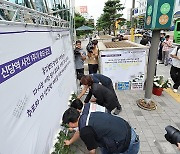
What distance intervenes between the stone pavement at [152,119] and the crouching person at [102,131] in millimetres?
1085

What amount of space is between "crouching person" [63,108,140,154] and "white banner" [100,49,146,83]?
3.23 metres

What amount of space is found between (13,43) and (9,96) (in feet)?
1.50

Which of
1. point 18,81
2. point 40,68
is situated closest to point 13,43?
point 18,81

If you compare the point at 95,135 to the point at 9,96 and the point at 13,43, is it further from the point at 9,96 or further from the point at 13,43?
the point at 13,43

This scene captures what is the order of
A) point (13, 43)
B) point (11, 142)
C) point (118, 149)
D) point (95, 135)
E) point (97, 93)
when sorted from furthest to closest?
1. point (97, 93)
2. point (118, 149)
3. point (95, 135)
4. point (13, 43)
5. point (11, 142)

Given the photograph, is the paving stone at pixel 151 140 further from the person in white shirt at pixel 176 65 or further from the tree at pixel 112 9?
the tree at pixel 112 9

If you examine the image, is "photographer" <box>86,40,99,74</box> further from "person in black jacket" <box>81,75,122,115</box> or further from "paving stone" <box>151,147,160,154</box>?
"paving stone" <box>151,147,160,154</box>

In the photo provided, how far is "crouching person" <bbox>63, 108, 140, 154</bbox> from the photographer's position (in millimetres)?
1750

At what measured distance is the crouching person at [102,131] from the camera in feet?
5.74

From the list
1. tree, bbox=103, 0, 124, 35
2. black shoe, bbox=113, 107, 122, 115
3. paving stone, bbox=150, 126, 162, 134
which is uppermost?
tree, bbox=103, 0, 124, 35

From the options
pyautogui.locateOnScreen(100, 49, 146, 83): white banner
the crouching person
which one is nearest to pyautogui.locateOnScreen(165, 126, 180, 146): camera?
the crouching person

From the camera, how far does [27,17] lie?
6.73ft

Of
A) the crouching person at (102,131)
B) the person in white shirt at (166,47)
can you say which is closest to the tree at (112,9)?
the person in white shirt at (166,47)

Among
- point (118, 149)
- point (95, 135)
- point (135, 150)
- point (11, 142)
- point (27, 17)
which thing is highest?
point (27, 17)
